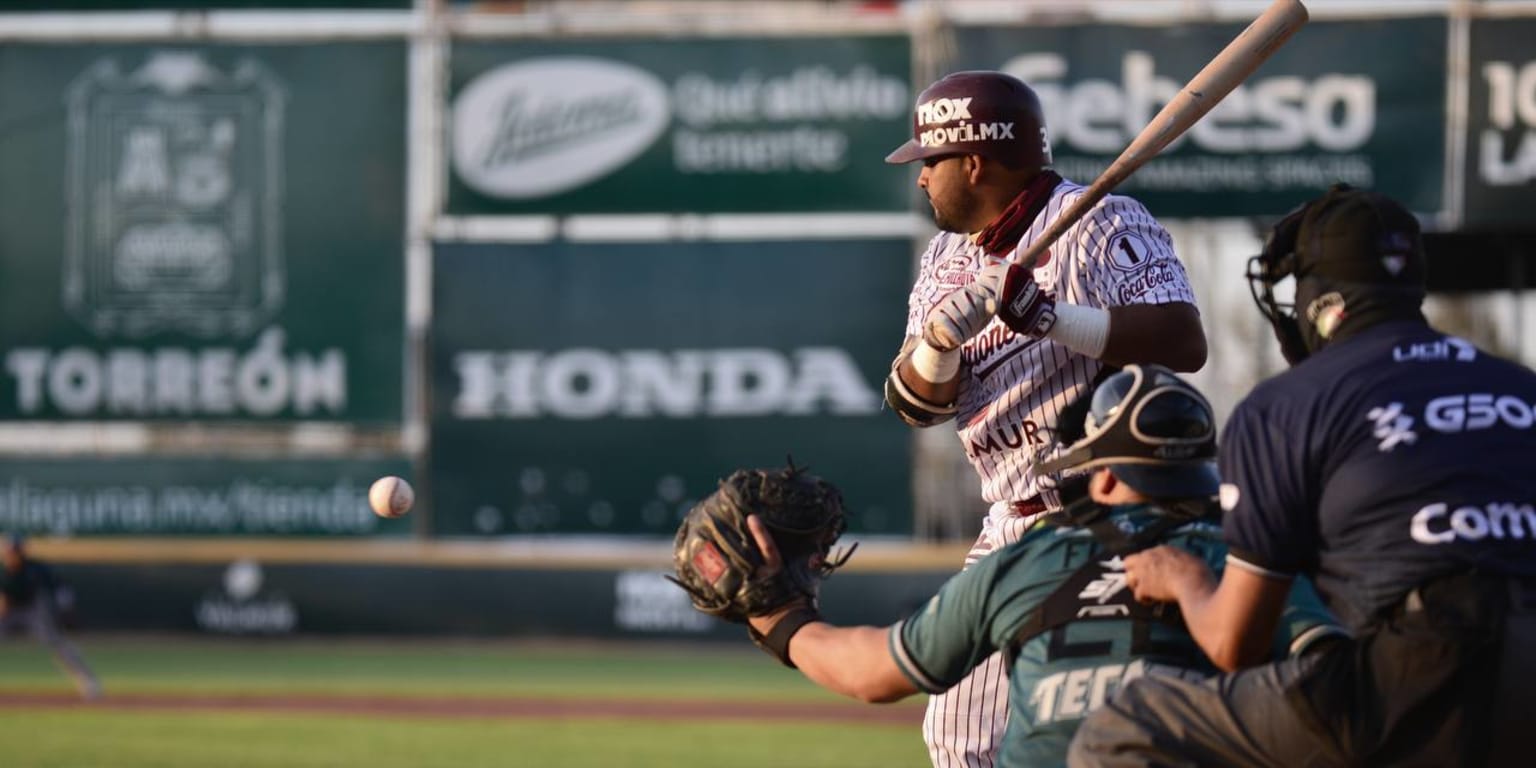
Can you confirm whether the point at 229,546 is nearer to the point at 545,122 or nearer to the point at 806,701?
the point at 545,122

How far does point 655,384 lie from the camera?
17.4 metres

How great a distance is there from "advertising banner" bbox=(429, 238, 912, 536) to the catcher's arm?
12.9m

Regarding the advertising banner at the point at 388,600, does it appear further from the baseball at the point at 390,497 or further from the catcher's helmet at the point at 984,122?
the catcher's helmet at the point at 984,122

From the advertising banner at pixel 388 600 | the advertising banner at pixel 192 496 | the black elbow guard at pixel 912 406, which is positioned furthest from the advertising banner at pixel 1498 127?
the black elbow guard at pixel 912 406

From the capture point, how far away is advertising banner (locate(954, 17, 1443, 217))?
1661 centimetres

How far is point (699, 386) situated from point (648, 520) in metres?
1.19

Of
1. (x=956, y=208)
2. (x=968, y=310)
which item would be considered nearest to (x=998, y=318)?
(x=968, y=310)

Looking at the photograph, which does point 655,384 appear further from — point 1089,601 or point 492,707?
point 1089,601

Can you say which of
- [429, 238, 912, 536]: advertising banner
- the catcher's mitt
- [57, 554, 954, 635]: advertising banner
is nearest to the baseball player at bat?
the catcher's mitt

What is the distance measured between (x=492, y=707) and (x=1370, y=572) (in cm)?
1077

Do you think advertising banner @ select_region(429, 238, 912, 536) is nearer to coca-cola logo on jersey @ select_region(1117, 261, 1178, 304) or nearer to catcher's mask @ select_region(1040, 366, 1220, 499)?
coca-cola logo on jersey @ select_region(1117, 261, 1178, 304)

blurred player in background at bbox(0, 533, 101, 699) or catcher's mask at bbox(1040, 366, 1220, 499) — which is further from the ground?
catcher's mask at bbox(1040, 366, 1220, 499)

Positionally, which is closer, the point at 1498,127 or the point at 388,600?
the point at 1498,127

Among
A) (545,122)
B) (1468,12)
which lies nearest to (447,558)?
(545,122)
